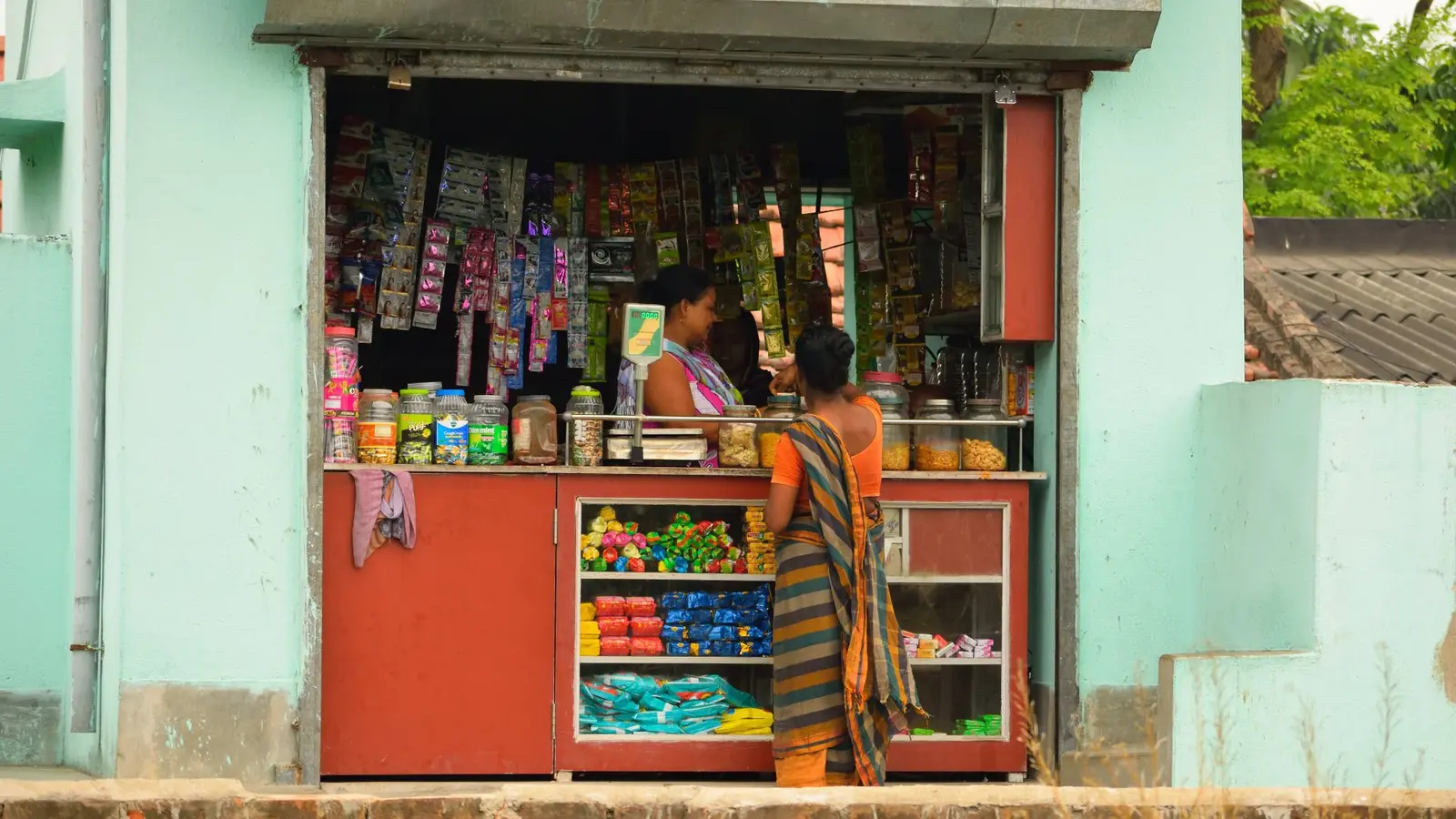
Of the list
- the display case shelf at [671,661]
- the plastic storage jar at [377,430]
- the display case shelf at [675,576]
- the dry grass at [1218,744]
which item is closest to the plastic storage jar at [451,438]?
the plastic storage jar at [377,430]

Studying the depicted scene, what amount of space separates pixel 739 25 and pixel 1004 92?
1.09 m

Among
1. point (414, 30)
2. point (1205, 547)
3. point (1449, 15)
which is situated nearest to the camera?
point (414, 30)

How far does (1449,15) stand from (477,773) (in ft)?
51.2

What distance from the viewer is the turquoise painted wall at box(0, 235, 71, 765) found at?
6.78 m

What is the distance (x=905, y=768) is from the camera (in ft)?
21.2

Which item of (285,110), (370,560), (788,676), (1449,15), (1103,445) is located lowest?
(788,676)

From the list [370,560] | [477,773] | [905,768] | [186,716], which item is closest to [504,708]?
[477,773]

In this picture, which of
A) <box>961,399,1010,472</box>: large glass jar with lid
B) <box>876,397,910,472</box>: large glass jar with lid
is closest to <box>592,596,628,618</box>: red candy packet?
<box>876,397,910,472</box>: large glass jar with lid

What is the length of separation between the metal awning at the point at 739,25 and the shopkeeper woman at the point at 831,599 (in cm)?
108

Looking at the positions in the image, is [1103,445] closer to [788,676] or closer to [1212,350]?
[1212,350]

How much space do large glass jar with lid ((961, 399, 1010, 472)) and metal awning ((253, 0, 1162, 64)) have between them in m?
1.42

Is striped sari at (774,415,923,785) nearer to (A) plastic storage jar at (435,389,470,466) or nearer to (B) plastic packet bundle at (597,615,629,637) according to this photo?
(B) plastic packet bundle at (597,615,629,637)

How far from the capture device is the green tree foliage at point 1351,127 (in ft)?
59.2

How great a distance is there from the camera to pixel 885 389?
676cm
